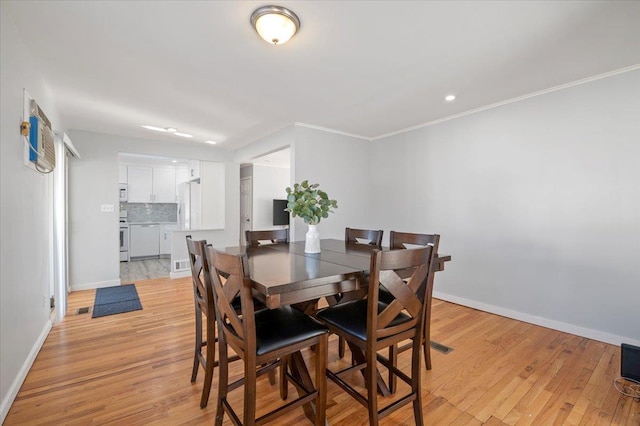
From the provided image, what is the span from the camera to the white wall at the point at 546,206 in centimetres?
243

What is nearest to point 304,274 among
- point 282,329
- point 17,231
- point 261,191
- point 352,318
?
point 282,329

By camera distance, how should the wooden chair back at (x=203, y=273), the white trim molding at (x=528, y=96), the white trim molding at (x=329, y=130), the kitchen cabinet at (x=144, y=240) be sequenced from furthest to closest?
the kitchen cabinet at (x=144, y=240) < the white trim molding at (x=329, y=130) < the white trim molding at (x=528, y=96) < the wooden chair back at (x=203, y=273)

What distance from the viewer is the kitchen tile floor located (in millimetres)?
4890

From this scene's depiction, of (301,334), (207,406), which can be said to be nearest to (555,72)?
(301,334)

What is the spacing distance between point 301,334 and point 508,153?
3.04m

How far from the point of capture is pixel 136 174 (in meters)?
6.75

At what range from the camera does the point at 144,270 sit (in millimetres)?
5453

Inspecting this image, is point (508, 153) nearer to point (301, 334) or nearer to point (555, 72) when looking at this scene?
point (555, 72)

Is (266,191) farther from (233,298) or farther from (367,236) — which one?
(233,298)

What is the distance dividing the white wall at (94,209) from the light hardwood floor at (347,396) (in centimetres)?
155

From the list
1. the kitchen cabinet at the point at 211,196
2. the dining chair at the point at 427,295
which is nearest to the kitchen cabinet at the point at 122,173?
the kitchen cabinet at the point at 211,196

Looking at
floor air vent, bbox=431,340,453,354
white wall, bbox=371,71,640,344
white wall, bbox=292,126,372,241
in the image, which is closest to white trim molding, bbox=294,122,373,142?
white wall, bbox=292,126,372,241

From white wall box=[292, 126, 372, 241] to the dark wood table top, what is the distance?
1908 millimetres

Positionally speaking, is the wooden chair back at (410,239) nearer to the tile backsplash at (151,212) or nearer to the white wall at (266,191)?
the white wall at (266,191)
